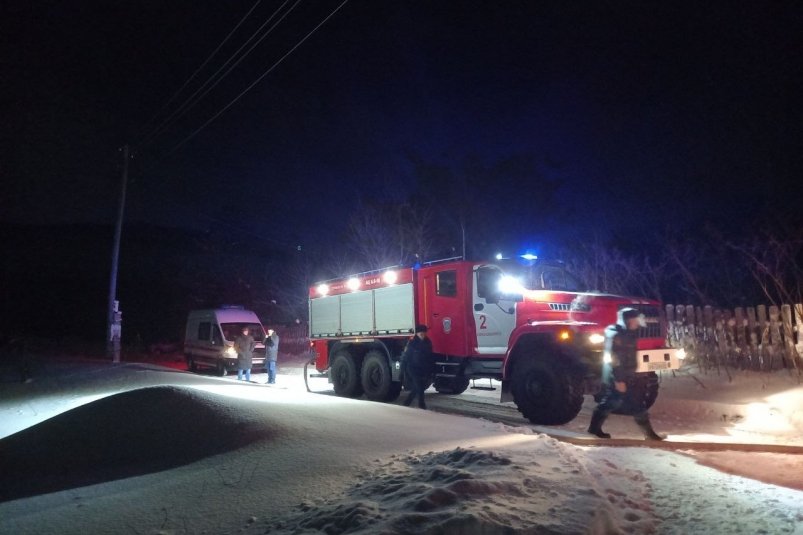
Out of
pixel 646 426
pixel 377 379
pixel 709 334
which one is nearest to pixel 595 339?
pixel 646 426

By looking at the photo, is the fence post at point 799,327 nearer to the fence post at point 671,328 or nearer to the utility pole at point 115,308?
the fence post at point 671,328

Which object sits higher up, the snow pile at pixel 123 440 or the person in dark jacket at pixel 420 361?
the person in dark jacket at pixel 420 361

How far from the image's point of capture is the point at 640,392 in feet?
29.9

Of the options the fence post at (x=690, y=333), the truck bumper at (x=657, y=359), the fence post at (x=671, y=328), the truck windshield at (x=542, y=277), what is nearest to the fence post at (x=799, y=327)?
the fence post at (x=690, y=333)

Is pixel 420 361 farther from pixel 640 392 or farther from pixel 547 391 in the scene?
pixel 640 392

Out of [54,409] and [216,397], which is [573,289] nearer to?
[216,397]

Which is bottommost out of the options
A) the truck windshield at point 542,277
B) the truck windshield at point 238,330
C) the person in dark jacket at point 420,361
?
the person in dark jacket at point 420,361

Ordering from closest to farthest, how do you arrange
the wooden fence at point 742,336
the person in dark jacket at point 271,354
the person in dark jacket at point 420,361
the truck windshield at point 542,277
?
1. the truck windshield at point 542,277
2. the person in dark jacket at point 420,361
3. the wooden fence at point 742,336
4. the person in dark jacket at point 271,354

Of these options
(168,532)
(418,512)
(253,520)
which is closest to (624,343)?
(418,512)

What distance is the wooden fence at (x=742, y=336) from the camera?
11625mm

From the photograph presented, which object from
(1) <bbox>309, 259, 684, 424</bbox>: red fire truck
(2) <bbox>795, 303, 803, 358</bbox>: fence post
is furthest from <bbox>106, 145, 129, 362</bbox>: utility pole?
(2) <bbox>795, 303, 803, 358</bbox>: fence post

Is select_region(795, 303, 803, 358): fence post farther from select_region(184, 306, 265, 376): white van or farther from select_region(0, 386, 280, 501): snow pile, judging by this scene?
select_region(184, 306, 265, 376): white van

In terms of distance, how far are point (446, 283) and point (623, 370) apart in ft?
15.5

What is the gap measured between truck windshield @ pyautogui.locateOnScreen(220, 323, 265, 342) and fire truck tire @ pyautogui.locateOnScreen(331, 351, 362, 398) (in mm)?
8396
